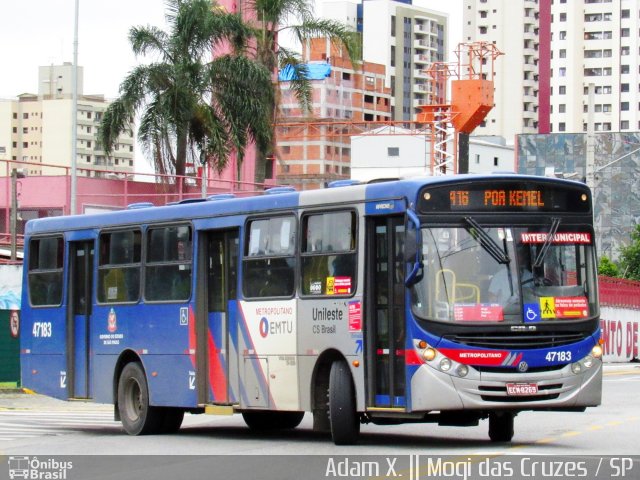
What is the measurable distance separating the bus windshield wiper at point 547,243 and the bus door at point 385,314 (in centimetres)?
146

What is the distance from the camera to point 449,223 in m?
15.9

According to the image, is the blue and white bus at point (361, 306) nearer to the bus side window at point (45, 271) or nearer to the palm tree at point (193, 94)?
the bus side window at point (45, 271)

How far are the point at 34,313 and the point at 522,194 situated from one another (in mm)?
9301

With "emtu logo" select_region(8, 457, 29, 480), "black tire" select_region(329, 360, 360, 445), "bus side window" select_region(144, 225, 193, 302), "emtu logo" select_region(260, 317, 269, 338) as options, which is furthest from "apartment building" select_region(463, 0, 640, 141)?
"emtu logo" select_region(8, 457, 29, 480)

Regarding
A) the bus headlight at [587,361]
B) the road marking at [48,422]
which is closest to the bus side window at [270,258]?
the bus headlight at [587,361]

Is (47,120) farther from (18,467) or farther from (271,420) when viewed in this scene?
(18,467)

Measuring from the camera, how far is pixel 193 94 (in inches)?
1923

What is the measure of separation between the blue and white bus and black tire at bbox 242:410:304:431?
0.09 feet

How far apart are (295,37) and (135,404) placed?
3052cm

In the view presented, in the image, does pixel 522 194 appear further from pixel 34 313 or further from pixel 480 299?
pixel 34 313

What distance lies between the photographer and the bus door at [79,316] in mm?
21516

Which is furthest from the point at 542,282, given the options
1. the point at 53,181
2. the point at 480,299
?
the point at 53,181

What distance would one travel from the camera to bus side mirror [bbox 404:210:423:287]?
51.5ft

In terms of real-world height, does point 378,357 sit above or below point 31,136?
below
